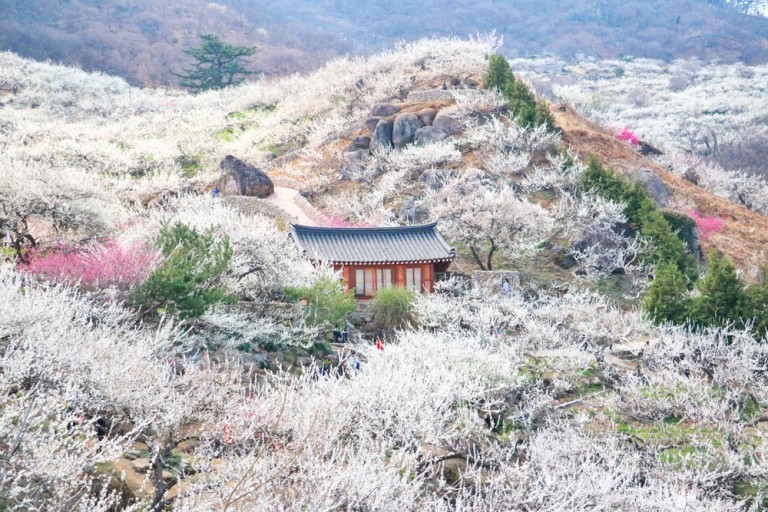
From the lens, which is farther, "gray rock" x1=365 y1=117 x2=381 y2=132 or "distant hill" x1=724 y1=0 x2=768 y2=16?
"distant hill" x1=724 y1=0 x2=768 y2=16

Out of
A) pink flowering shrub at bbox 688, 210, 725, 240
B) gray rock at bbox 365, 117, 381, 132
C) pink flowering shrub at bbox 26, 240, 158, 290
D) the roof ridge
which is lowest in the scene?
pink flowering shrub at bbox 688, 210, 725, 240

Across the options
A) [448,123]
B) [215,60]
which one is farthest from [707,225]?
[215,60]

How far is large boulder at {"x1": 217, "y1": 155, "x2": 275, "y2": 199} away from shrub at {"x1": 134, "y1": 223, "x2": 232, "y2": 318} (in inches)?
651

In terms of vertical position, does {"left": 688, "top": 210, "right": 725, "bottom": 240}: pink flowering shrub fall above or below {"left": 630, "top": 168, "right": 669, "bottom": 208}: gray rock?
below

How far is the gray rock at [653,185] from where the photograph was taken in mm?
38219

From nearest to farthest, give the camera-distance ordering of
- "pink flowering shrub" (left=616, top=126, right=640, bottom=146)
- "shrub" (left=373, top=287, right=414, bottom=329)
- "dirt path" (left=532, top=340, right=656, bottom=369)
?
"dirt path" (left=532, top=340, right=656, bottom=369)
"shrub" (left=373, top=287, right=414, bottom=329)
"pink flowering shrub" (left=616, top=126, right=640, bottom=146)

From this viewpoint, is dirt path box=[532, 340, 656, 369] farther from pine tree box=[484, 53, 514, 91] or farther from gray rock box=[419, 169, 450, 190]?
pine tree box=[484, 53, 514, 91]

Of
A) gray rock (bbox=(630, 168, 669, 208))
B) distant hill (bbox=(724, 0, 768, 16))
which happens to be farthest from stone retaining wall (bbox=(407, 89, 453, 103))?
distant hill (bbox=(724, 0, 768, 16))

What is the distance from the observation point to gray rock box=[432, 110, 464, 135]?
4238 centimetres

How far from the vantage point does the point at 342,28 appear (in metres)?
156

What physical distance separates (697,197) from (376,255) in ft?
73.5

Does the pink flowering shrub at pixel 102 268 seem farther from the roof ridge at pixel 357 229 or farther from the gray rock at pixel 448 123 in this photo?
the gray rock at pixel 448 123

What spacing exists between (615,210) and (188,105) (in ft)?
160

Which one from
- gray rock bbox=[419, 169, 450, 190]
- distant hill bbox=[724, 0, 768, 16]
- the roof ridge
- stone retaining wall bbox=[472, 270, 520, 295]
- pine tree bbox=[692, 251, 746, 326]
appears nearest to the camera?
pine tree bbox=[692, 251, 746, 326]
